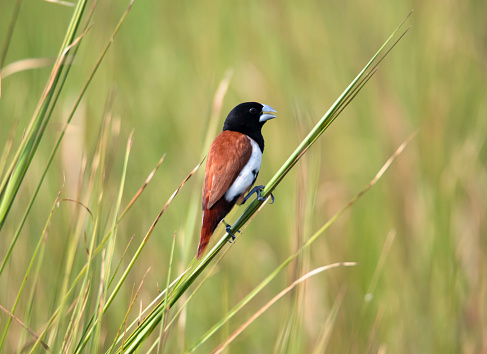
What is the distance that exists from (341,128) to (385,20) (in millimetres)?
758

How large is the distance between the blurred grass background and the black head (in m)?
0.41

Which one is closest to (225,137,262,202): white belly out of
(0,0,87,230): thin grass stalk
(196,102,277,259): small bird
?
(196,102,277,259): small bird

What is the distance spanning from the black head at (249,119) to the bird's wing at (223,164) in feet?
0.55

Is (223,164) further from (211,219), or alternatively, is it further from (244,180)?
(211,219)

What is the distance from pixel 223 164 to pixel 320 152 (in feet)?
4.74

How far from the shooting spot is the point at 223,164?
200cm

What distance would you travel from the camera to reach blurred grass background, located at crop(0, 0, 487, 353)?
2.91 meters

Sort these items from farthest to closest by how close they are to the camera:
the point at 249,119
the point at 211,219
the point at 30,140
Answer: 1. the point at 249,119
2. the point at 211,219
3. the point at 30,140

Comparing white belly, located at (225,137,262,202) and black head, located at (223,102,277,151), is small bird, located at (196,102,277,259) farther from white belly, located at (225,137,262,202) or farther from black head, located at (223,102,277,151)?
black head, located at (223,102,277,151)

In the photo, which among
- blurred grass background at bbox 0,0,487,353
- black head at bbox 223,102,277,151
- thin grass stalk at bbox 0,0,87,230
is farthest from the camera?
blurred grass background at bbox 0,0,487,353

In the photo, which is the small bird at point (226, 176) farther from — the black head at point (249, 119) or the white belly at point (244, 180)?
the black head at point (249, 119)

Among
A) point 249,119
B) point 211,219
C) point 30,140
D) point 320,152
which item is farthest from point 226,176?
point 320,152

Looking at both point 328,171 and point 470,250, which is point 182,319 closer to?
point 470,250

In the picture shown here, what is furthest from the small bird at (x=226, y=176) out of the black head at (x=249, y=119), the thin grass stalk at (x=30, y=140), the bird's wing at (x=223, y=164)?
the thin grass stalk at (x=30, y=140)
